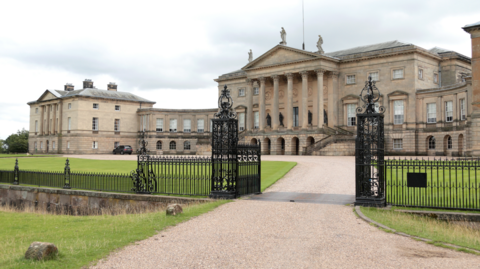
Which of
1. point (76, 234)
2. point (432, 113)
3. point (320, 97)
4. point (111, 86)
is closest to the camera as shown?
point (76, 234)

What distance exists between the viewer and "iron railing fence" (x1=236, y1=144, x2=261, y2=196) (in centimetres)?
1596

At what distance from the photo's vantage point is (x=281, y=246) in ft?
28.6

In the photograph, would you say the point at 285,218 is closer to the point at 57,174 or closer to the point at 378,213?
the point at 378,213

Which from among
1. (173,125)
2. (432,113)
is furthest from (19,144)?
(432,113)

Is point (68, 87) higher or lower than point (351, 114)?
higher

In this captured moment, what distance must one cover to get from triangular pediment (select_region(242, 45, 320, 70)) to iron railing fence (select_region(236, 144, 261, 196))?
40.1m

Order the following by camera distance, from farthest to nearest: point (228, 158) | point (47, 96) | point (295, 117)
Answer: point (47, 96) → point (295, 117) → point (228, 158)

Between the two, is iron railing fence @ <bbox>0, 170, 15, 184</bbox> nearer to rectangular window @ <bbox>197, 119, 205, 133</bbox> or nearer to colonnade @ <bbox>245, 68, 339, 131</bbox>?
colonnade @ <bbox>245, 68, 339, 131</bbox>

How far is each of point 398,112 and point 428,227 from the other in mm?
43007

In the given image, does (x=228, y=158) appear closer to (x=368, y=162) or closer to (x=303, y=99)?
(x=368, y=162)

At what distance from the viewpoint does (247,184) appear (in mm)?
16391

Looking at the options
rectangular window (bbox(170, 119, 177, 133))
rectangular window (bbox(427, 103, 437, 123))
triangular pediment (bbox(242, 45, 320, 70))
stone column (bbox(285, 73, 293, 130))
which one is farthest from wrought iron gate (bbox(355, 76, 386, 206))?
rectangular window (bbox(170, 119, 177, 133))

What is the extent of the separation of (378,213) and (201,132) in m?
61.6

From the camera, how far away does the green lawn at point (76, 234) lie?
25.4 feet
